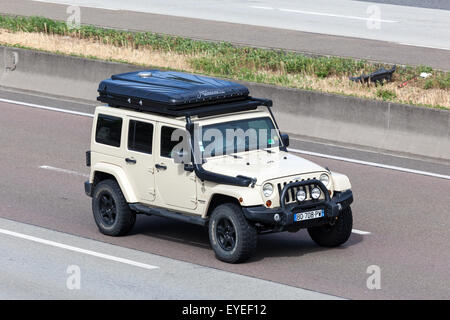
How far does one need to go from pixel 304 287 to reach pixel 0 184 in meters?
6.50

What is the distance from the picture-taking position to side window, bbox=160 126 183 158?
1255cm

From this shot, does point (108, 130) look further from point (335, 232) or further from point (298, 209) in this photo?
point (335, 232)

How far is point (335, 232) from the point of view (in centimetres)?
1249

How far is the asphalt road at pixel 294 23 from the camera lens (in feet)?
86.8

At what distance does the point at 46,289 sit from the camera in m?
11.0

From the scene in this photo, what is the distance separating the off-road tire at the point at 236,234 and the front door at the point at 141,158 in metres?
1.19

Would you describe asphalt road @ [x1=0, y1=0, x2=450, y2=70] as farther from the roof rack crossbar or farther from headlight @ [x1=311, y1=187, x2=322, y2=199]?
headlight @ [x1=311, y1=187, x2=322, y2=199]

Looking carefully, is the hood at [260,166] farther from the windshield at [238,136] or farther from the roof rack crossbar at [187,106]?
the roof rack crossbar at [187,106]

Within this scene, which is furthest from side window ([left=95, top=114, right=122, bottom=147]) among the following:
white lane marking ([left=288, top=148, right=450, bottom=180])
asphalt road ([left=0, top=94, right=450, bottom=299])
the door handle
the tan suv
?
white lane marking ([left=288, top=148, right=450, bottom=180])

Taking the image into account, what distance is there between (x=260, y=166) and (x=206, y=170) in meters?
0.66

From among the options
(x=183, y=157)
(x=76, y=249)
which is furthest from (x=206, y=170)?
(x=76, y=249)

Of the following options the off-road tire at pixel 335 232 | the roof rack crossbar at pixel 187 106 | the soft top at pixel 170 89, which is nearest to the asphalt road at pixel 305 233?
the off-road tire at pixel 335 232
